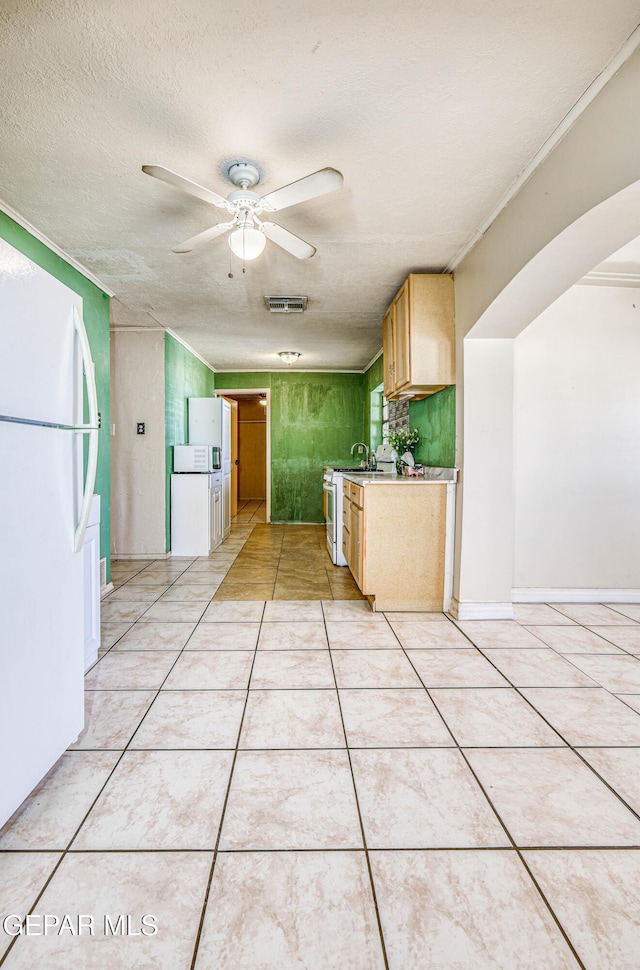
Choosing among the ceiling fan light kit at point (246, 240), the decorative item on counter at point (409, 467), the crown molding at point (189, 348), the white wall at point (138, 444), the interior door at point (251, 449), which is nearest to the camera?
the ceiling fan light kit at point (246, 240)

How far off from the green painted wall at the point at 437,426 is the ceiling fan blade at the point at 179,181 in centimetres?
192

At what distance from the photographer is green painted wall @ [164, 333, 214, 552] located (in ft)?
15.8

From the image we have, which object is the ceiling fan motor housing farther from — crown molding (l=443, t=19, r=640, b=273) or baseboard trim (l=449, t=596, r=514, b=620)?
baseboard trim (l=449, t=596, r=514, b=620)

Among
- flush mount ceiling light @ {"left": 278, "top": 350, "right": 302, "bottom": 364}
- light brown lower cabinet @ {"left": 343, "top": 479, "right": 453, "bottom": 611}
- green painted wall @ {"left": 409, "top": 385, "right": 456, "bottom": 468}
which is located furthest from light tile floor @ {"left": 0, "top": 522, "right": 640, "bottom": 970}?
flush mount ceiling light @ {"left": 278, "top": 350, "right": 302, "bottom": 364}

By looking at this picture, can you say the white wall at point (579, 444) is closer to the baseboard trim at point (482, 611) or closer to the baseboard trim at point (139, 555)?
the baseboard trim at point (482, 611)

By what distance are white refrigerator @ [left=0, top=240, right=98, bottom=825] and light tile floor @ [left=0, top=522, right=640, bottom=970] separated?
0.24 m

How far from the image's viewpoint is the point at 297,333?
16.1ft

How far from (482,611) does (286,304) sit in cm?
286

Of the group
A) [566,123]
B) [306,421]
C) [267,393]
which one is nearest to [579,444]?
[566,123]

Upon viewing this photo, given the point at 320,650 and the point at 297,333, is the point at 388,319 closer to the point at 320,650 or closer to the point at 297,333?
A: the point at 297,333

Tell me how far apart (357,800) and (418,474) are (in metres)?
2.45

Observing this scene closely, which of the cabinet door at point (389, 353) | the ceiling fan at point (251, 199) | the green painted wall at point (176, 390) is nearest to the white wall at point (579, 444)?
the cabinet door at point (389, 353)

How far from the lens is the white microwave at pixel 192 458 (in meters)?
4.97

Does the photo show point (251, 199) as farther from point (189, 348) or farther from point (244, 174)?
point (189, 348)
